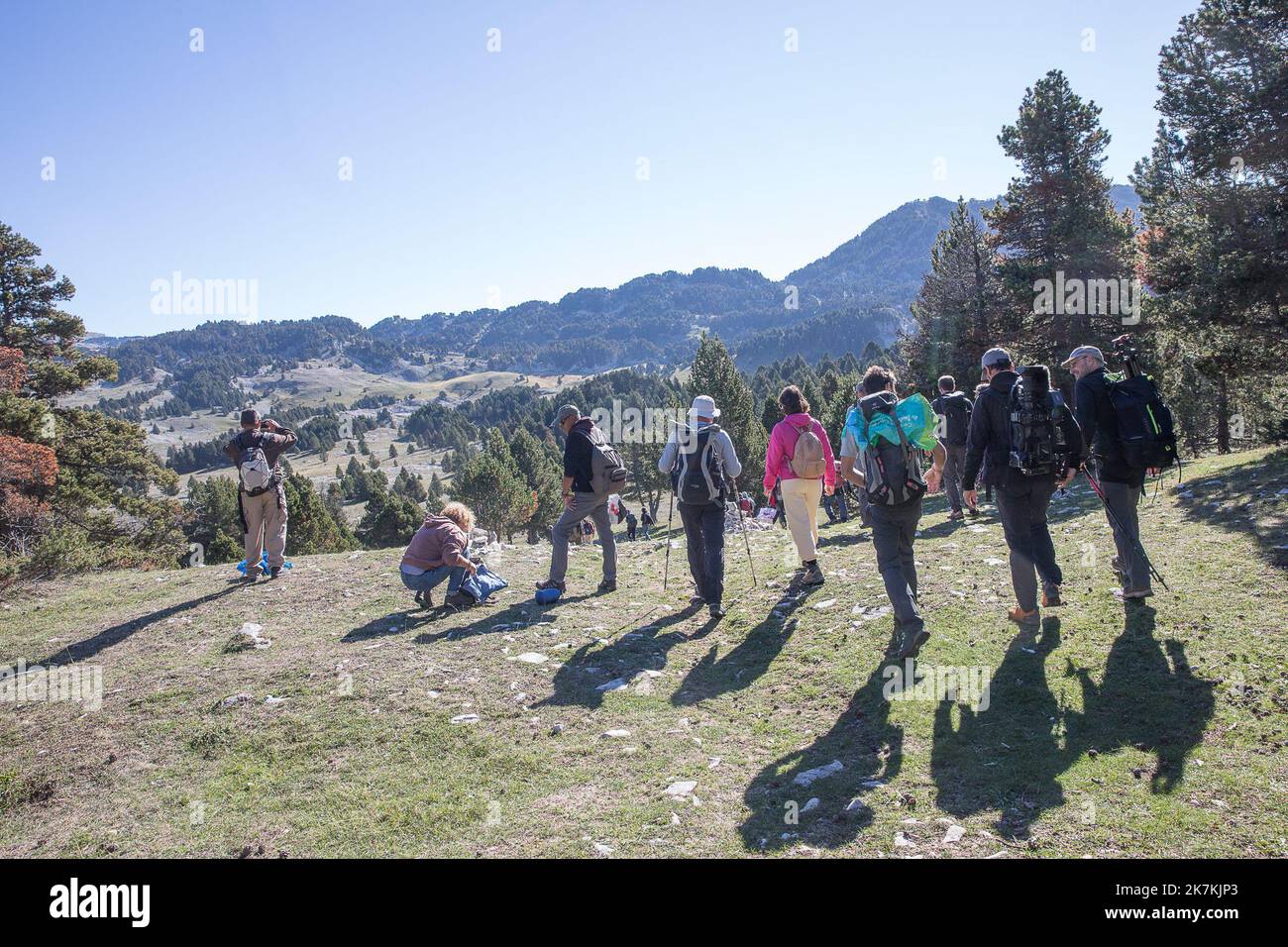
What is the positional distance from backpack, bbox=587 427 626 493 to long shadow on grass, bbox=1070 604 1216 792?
20.7ft

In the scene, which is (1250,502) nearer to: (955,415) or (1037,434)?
(955,415)

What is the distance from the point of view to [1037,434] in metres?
7.36

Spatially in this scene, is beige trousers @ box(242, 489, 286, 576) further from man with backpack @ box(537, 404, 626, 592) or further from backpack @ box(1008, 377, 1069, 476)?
backpack @ box(1008, 377, 1069, 476)

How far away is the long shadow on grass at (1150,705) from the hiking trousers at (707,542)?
172 inches

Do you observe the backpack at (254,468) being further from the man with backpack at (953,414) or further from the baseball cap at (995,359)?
the man with backpack at (953,414)

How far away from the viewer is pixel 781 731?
6.44 m

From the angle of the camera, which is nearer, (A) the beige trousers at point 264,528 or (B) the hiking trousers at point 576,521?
(B) the hiking trousers at point 576,521

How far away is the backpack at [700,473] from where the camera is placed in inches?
368

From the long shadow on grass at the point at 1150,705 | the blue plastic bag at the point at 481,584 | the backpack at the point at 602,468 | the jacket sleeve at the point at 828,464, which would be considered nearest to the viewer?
the long shadow on grass at the point at 1150,705

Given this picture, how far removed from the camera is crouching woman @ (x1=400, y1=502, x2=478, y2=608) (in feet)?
35.3

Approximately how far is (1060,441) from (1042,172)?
2897 cm

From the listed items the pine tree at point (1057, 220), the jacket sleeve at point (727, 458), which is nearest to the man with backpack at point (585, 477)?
the jacket sleeve at point (727, 458)

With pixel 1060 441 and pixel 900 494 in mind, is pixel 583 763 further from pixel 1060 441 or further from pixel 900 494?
pixel 1060 441

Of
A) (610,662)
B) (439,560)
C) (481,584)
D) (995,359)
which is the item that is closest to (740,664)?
(610,662)
